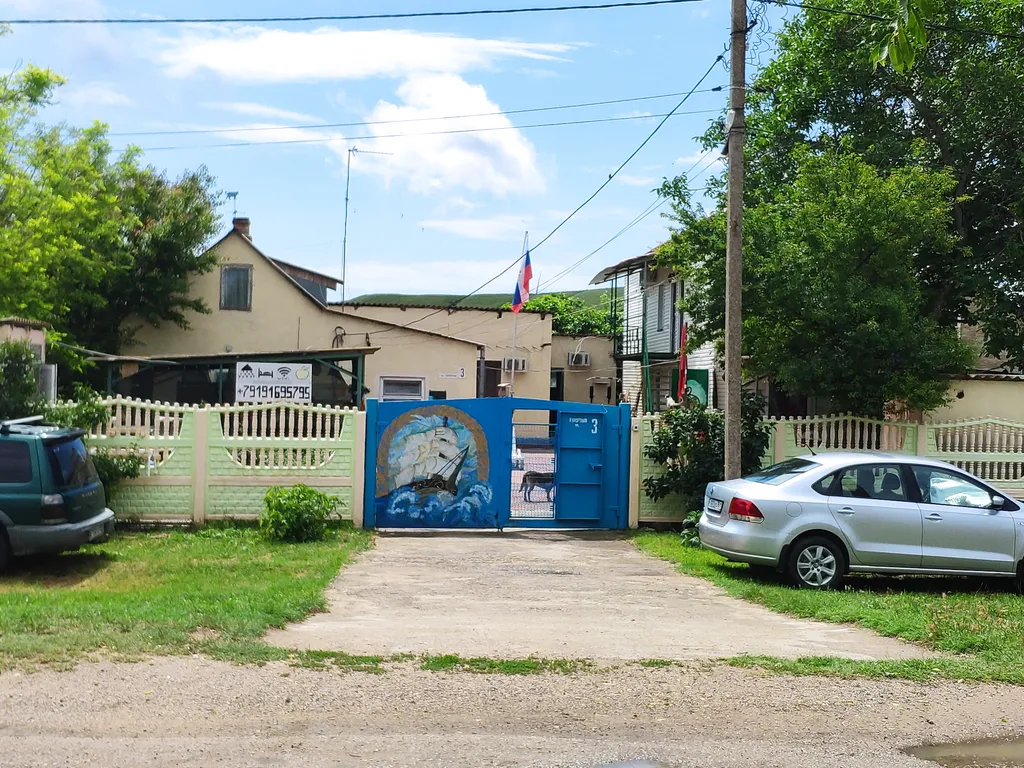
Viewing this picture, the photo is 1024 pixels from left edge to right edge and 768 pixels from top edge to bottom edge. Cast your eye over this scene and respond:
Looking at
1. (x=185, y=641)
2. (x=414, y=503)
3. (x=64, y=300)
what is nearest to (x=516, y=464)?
(x=414, y=503)

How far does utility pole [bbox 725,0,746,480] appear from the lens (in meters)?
13.0

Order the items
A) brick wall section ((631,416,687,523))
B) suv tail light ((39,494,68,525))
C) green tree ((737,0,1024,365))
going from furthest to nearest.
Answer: green tree ((737,0,1024,365)) → brick wall section ((631,416,687,523)) → suv tail light ((39,494,68,525))

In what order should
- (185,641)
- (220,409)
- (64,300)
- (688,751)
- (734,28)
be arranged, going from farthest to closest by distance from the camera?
(64,300)
(220,409)
(734,28)
(185,641)
(688,751)

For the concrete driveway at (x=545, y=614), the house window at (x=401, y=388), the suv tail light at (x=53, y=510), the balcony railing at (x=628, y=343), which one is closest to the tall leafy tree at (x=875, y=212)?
the concrete driveway at (x=545, y=614)

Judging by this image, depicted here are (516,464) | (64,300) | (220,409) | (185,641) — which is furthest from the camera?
(64,300)

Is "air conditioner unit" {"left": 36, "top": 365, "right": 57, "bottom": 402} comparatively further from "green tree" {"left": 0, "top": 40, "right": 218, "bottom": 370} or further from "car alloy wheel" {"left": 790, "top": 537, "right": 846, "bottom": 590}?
"car alloy wheel" {"left": 790, "top": 537, "right": 846, "bottom": 590}

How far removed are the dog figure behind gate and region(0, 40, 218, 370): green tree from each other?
1004cm

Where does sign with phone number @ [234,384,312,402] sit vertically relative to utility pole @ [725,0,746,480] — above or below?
below

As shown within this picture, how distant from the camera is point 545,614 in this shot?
9.09 metres

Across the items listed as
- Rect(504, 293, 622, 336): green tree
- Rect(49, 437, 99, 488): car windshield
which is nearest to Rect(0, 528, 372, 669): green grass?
Rect(49, 437, 99, 488): car windshield

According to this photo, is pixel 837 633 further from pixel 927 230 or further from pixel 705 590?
pixel 927 230

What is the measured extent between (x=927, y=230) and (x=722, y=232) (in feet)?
9.48

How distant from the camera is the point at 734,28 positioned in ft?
43.0

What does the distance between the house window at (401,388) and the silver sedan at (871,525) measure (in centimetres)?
1740
